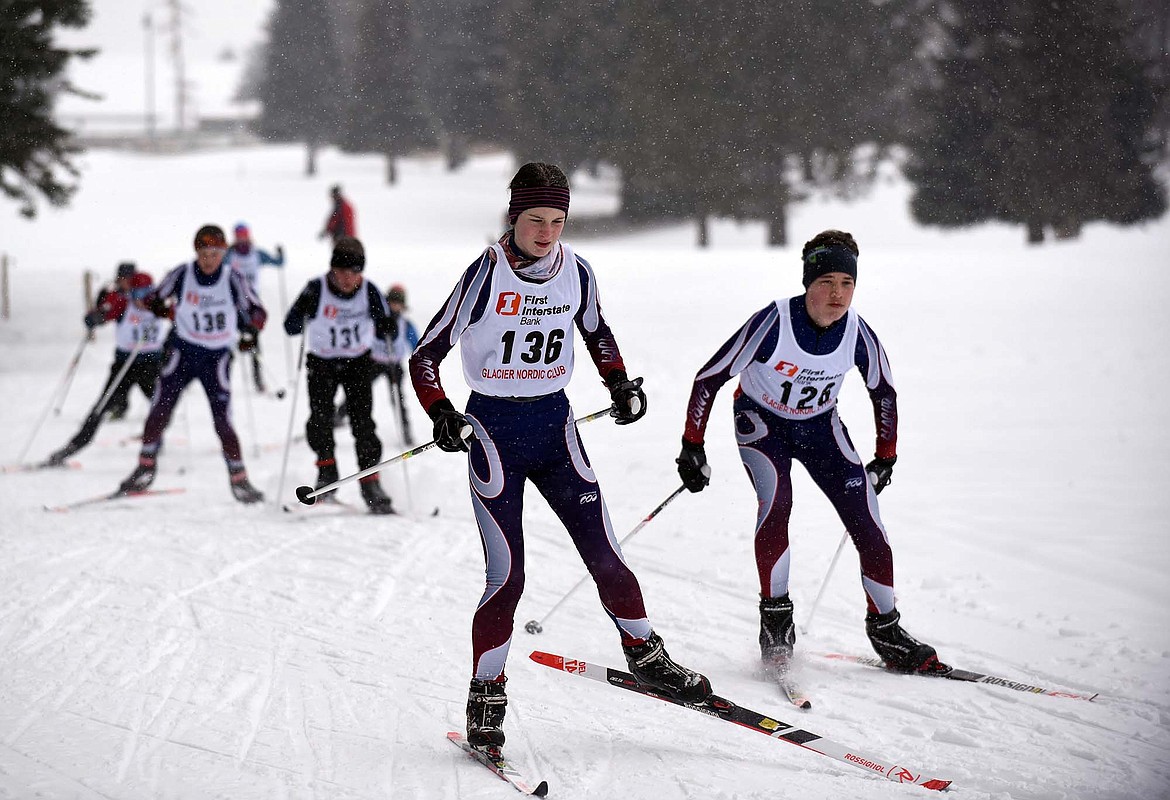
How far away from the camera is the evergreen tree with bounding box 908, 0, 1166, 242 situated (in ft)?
81.6

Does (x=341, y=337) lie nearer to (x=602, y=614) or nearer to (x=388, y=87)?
(x=602, y=614)

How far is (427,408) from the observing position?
3.73m

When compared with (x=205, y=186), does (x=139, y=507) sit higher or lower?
lower

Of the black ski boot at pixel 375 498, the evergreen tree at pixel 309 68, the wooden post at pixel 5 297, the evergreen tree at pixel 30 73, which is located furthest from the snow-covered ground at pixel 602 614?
the evergreen tree at pixel 309 68

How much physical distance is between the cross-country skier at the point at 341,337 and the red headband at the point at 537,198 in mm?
3666

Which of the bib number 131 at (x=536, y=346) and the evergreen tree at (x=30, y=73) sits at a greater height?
the evergreen tree at (x=30, y=73)

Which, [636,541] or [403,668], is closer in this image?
[403,668]

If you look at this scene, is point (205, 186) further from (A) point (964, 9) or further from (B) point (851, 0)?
(A) point (964, 9)

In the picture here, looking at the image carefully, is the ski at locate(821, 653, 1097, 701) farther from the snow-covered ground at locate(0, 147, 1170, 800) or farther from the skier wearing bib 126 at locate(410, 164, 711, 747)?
the skier wearing bib 126 at locate(410, 164, 711, 747)

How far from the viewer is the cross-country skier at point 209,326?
783cm

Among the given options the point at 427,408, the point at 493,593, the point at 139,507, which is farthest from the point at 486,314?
the point at 139,507

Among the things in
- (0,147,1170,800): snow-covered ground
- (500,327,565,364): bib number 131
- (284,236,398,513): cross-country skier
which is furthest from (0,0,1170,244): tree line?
(500,327,565,364): bib number 131

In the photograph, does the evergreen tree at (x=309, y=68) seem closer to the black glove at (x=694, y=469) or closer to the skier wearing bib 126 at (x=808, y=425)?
the skier wearing bib 126 at (x=808, y=425)

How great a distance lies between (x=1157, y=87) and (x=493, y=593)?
88.5ft
